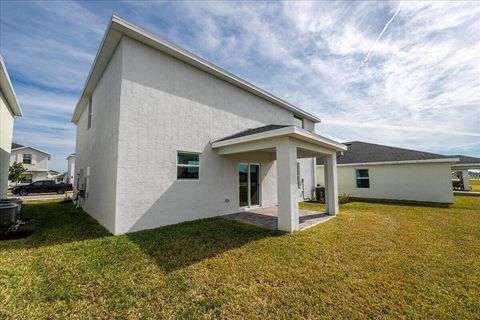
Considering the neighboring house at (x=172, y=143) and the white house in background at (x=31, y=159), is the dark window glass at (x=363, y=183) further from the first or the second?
the white house in background at (x=31, y=159)

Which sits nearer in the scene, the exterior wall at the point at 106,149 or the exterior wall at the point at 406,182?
the exterior wall at the point at 106,149

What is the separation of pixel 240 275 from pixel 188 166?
5207 mm

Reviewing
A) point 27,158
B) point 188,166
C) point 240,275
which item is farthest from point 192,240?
point 27,158

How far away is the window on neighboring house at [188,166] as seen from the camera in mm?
7943

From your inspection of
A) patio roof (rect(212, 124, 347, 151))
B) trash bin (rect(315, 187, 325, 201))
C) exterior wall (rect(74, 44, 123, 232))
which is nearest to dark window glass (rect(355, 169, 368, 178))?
trash bin (rect(315, 187, 325, 201))

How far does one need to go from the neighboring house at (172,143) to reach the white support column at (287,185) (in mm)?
33

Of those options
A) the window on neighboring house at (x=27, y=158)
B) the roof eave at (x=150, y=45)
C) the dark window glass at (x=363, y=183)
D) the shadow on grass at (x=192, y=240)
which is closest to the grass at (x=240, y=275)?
the shadow on grass at (x=192, y=240)

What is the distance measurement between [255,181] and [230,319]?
27.6 feet

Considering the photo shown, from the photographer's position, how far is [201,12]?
7500 millimetres

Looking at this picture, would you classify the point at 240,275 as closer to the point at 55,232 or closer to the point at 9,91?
the point at 55,232

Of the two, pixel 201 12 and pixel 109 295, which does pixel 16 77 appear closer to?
pixel 201 12

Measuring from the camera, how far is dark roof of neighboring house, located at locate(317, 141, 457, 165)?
1518cm

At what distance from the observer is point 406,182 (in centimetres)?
1540

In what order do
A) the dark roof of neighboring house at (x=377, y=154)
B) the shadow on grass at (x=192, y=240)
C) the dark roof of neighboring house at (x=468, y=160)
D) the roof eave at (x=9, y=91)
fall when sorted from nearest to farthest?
the shadow on grass at (x=192, y=240), the roof eave at (x=9, y=91), the dark roof of neighboring house at (x=377, y=154), the dark roof of neighboring house at (x=468, y=160)
